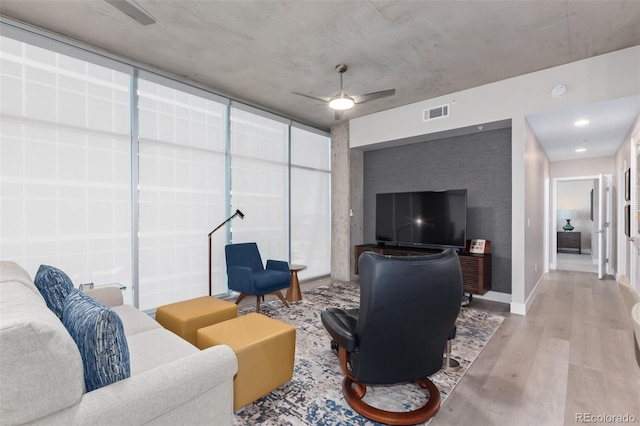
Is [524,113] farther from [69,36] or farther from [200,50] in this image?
[69,36]

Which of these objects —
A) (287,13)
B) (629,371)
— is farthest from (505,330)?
(287,13)

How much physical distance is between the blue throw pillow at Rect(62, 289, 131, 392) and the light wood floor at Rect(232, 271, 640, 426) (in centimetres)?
179

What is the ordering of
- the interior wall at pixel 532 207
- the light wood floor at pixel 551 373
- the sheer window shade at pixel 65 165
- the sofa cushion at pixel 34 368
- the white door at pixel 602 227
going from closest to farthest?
the sofa cushion at pixel 34 368 < the light wood floor at pixel 551 373 < the sheer window shade at pixel 65 165 < the interior wall at pixel 532 207 < the white door at pixel 602 227

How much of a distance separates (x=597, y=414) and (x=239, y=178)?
175 inches

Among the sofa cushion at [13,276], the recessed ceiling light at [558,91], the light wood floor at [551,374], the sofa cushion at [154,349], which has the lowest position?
the light wood floor at [551,374]

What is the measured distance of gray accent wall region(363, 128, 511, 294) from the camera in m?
4.45

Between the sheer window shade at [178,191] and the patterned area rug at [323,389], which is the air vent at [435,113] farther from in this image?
the sheer window shade at [178,191]

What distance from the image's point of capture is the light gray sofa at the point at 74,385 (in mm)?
963

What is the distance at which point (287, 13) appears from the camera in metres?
2.75

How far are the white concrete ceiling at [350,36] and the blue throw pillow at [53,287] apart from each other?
2.28 metres

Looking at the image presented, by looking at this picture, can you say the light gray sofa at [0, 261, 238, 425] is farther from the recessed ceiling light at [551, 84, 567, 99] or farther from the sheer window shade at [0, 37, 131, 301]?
the recessed ceiling light at [551, 84, 567, 99]
